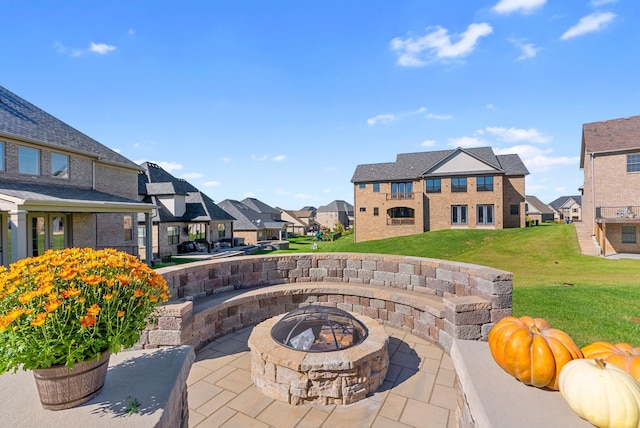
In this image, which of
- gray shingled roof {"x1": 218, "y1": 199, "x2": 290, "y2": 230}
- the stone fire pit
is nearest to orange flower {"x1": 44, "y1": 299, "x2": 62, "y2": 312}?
the stone fire pit

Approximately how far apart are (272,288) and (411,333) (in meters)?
3.05

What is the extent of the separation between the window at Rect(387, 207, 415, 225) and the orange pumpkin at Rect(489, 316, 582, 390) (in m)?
27.7

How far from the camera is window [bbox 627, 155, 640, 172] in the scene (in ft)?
58.5

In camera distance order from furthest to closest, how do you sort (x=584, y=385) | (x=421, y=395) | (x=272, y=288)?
(x=272, y=288) < (x=421, y=395) < (x=584, y=385)

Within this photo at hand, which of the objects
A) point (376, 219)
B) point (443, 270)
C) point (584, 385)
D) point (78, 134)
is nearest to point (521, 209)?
point (376, 219)

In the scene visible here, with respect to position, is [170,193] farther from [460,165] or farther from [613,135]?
[613,135]

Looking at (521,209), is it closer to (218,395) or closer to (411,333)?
(411,333)

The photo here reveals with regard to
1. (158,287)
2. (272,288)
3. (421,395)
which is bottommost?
(421,395)

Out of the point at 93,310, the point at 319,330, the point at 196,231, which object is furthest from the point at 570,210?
the point at 93,310

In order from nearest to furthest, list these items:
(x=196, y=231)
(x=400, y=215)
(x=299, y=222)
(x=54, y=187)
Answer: (x=54, y=187), (x=196, y=231), (x=400, y=215), (x=299, y=222)

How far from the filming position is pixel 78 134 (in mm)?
15375

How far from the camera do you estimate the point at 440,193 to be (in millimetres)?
28000

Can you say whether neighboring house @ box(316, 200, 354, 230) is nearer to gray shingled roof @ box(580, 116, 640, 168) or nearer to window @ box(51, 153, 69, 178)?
gray shingled roof @ box(580, 116, 640, 168)

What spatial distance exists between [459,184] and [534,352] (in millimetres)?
28447
